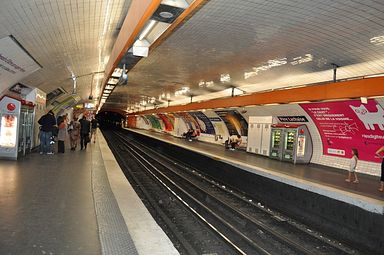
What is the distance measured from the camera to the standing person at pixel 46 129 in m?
12.0

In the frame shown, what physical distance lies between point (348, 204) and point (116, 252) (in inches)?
225

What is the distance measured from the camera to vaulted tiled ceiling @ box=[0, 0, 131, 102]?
5.98m

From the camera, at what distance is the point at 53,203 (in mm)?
5500

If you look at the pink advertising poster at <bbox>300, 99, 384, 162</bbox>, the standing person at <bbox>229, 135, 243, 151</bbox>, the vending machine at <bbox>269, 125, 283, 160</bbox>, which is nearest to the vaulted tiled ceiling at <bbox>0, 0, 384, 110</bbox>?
the pink advertising poster at <bbox>300, 99, 384, 162</bbox>

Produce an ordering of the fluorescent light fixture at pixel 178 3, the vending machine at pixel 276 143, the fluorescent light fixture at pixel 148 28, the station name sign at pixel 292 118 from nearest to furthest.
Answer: the fluorescent light fixture at pixel 178 3, the fluorescent light fixture at pixel 148 28, the station name sign at pixel 292 118, the vending machine at pixel 276 143

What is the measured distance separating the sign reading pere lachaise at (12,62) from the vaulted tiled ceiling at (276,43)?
3.35 meters

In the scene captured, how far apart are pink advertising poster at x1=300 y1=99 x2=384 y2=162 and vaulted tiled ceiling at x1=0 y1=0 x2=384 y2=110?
1.06 m

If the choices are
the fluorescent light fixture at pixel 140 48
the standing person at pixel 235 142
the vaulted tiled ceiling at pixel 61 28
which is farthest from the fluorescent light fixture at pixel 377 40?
the standing person at pixel 235 142

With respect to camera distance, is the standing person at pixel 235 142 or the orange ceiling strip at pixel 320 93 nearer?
the orange ceiling strip at pixel 320 93

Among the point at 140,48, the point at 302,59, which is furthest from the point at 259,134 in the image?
the point at 140,48

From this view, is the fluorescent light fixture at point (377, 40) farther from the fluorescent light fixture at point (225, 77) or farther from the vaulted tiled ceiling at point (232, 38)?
the fluorescent light fixture at point (225, 77)

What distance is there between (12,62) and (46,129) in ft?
13.5

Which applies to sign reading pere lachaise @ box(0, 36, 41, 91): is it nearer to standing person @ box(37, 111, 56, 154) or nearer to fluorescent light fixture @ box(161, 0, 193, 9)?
standing person @ box(37, 111, 56, 154)

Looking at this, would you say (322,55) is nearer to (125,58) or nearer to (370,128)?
(370,128)
